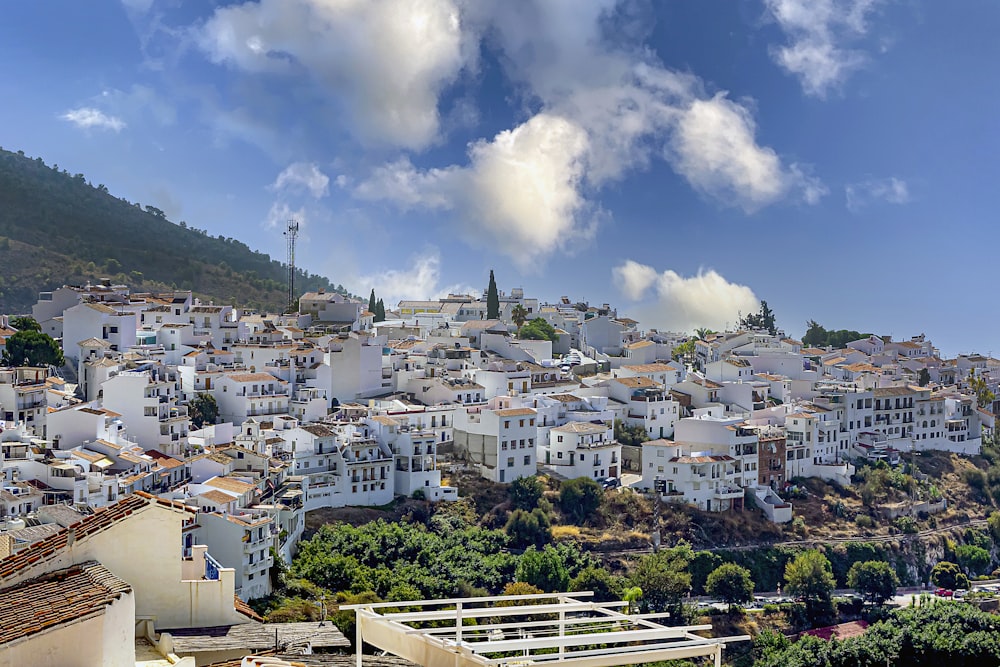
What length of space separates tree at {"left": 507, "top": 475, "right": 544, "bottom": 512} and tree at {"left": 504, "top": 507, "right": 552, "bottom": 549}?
0.67m

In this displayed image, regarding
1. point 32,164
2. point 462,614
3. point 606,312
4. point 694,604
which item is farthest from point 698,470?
point 32,164

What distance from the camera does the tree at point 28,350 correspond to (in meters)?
30.8

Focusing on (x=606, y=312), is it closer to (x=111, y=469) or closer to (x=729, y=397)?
(x=729, y=397)

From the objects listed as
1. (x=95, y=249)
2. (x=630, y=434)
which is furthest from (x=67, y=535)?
(x=95, y=249)

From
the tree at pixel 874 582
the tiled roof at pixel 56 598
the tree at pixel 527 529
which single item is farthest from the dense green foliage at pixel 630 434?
the tiled roof at pixel 56 598

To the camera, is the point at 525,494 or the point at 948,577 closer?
the point at 525,494

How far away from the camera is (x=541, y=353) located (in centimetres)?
4278

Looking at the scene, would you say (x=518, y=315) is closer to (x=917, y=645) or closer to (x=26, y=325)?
(x=26, y=325)

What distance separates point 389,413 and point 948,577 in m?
18.2

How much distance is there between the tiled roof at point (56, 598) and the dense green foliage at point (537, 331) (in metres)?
38.9

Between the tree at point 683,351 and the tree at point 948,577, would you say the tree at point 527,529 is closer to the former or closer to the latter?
the tree at point 948,577

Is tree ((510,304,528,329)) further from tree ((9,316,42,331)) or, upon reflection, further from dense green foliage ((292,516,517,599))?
tree ((9,316,42,331))

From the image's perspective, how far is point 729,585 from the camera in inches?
1157

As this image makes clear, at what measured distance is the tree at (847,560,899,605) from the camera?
31.4 m
